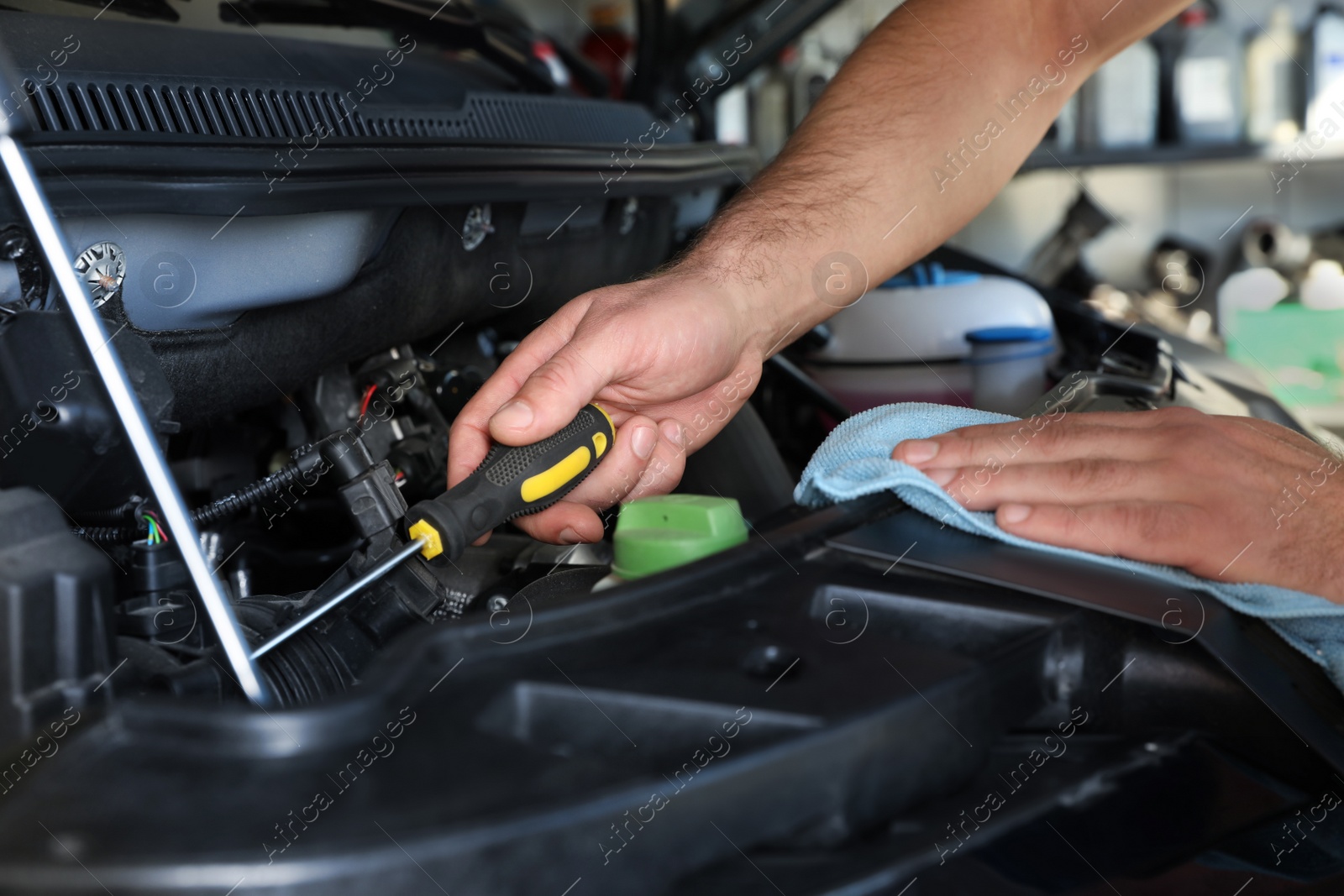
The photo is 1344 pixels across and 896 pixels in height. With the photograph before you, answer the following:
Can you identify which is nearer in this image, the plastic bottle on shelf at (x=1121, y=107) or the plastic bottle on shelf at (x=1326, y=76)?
the plastic bottle on shelf at (x=1326, y=76)

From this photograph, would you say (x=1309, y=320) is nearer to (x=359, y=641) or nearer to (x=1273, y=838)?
(x=1273, y=838)

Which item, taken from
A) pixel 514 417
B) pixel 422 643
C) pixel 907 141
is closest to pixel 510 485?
pixel 514 417

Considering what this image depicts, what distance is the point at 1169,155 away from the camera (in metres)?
2.93

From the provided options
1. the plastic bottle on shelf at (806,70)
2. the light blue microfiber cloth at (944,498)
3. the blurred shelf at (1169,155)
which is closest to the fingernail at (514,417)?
the light blue microfiber cloth at (944,498)

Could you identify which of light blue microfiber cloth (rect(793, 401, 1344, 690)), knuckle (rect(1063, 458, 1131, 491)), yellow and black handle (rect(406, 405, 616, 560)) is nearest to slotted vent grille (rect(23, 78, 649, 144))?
yellow and black handle (rect(406, 405, 616, 560))

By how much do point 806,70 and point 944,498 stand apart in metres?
2.48

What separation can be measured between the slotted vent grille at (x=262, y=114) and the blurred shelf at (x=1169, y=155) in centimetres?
217

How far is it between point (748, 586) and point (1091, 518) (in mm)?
204

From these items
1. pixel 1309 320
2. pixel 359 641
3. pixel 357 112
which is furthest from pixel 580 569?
pixel 1309 320

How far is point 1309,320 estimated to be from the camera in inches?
90.7

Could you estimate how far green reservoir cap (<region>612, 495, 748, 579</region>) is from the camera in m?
0.59

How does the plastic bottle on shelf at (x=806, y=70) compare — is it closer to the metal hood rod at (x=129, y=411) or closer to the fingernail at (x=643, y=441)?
the fingernail at (x=643, y=441)

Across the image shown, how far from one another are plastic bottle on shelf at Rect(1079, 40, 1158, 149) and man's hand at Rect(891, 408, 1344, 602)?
2.64 meters

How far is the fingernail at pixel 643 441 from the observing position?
85 centimetres
